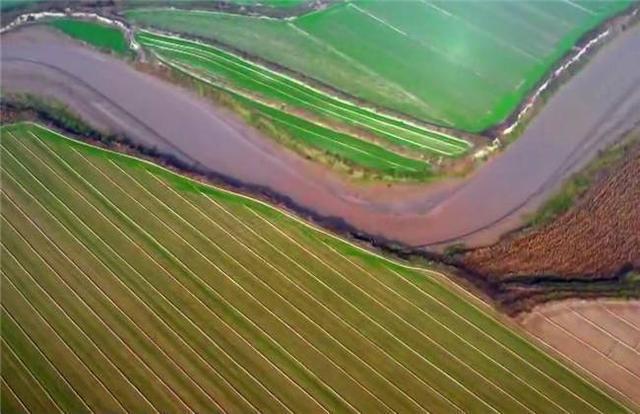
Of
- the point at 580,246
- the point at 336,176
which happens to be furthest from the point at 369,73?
the point at 580,246

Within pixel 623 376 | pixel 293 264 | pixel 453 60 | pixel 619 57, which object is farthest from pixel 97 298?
pixel 619 57

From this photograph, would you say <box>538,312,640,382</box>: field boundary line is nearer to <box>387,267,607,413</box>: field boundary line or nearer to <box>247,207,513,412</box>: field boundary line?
<box>387,267,607,413</box>: field boundary line

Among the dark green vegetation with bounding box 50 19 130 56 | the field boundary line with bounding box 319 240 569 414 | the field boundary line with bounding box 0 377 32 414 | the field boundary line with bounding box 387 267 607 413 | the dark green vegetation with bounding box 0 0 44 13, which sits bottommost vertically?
the field boundary line with bounding box 0 377 32 414

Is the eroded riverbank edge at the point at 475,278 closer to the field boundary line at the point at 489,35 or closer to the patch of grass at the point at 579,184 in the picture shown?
the patch of grass at the point at 579,184

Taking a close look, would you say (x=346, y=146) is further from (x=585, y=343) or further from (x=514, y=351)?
(x=585, y=343)

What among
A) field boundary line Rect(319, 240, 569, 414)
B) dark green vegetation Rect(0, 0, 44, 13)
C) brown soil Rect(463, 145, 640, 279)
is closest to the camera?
field boundary line Rect(319, 240, 569, 414)

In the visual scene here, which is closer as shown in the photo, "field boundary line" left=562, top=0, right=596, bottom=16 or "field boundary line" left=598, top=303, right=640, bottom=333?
"field boundary line" left=598, top=303, right=640, bottom=333

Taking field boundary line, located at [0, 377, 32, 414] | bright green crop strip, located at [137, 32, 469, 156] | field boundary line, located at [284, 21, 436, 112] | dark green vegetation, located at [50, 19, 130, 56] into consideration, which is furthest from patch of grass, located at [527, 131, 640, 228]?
dark green vegetation, located at [50, 19, 130, 56]
